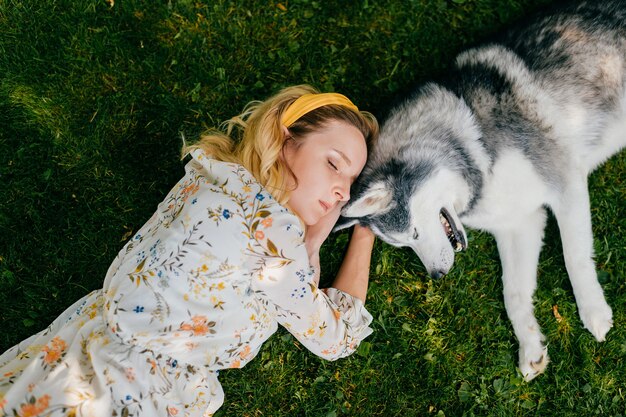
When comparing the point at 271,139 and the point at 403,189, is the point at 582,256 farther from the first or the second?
the point at 271,139

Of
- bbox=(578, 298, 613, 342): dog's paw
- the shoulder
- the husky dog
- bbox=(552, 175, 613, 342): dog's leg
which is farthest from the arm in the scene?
bbox=(578, 298, 613, 342): dog's paw

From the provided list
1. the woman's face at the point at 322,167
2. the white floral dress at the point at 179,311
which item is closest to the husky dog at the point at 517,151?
the woman's face at the point at 322,167

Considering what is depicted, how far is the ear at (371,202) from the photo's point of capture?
354cm

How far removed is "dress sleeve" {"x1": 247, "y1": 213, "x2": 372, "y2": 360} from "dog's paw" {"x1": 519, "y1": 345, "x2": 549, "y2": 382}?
1366 mm

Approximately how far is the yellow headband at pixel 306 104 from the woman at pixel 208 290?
0.4 inches

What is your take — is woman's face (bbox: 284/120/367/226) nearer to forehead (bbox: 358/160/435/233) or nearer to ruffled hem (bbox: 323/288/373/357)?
forehead (bbox: 358/160/435/233)

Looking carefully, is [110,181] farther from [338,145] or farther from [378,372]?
[378,372]

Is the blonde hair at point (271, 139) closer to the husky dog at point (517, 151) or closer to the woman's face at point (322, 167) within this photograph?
the woman's face at point (322, 167)

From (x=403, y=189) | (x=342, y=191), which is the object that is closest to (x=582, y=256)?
(x=403, y=189)

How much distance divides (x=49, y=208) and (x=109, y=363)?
77.5 inches

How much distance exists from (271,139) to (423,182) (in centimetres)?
112

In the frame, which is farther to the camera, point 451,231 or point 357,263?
point 357,263

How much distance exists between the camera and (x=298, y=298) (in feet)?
10.9

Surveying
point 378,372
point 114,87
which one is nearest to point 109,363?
point 378,372
